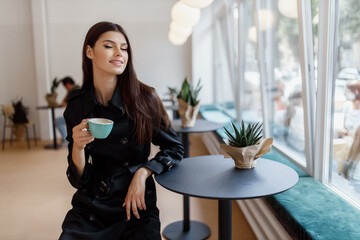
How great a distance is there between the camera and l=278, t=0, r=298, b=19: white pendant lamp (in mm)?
2898

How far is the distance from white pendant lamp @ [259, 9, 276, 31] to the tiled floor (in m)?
1.83

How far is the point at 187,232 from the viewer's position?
2844 mm

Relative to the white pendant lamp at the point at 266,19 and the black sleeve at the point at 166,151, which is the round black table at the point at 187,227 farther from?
the white pendant lamp at the point at 266,19

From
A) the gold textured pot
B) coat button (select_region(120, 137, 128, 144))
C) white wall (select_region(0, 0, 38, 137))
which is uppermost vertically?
white wall (select_region(0, 0, 38, 137))

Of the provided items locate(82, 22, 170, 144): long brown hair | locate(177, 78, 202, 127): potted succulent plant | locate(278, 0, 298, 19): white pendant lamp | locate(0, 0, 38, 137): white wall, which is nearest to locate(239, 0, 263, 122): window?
locate(278, 0, 298, 19): white pendant lamp

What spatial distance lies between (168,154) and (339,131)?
47.5 inches

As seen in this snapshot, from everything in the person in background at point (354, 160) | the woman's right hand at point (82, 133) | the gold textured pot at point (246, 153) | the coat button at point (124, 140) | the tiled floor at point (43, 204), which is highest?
the woman's right hand at point (82, 133)

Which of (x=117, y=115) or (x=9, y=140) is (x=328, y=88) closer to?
(x=117, y=115)

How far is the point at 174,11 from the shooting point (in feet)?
14.9

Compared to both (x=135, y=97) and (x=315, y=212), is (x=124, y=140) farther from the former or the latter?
(x=315, y=212)

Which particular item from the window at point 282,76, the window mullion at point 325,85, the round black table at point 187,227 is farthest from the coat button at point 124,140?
the window at point 282,76

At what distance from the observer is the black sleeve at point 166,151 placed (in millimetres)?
1656

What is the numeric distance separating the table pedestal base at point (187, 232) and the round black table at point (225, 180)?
1.01 meters

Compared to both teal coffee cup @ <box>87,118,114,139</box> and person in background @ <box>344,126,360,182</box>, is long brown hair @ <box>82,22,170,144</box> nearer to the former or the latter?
teal coffee cup @ <box>87,118,114,139</box>
